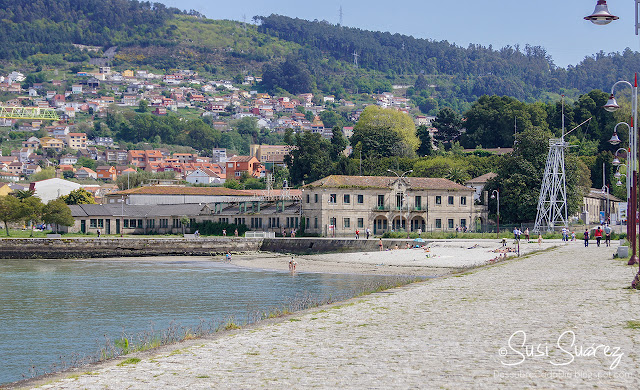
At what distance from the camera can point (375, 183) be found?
216 ft

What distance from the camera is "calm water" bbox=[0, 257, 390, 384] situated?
776 inches

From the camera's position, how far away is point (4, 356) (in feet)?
59.3

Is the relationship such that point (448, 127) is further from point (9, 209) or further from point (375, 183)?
point (9, 209)

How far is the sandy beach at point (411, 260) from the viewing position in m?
40.0

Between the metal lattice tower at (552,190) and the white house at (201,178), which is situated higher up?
the white house at (201,178)

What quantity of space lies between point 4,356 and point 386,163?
8082 centimetres

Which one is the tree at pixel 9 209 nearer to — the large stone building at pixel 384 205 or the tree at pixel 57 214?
the tree at pixel 57 214

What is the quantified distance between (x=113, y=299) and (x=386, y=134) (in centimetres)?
8037

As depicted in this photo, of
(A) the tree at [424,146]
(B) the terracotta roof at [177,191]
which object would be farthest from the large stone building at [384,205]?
(A) the tree at [424,146]

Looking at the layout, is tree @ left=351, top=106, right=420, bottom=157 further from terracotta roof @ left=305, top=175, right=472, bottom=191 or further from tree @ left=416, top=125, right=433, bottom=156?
terracotta roof @ left=305, top=175, right=472, bottom=191

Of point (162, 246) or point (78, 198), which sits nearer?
point (162, 246)

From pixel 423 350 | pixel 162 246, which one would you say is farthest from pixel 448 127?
pixel 423 350

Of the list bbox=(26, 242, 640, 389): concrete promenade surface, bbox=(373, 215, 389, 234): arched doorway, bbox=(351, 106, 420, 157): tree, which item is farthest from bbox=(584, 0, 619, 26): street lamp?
bbox=(351, 106, 420, 157): tree

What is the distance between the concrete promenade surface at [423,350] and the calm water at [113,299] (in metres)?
5.65
